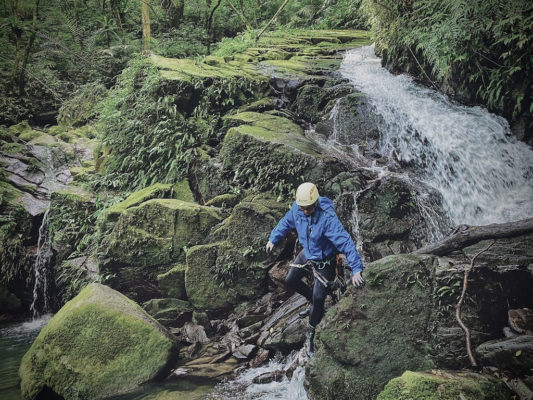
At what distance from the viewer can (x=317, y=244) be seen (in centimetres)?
500

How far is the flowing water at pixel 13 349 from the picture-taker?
5562mm

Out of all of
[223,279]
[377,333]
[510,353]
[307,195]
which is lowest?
[223,279]

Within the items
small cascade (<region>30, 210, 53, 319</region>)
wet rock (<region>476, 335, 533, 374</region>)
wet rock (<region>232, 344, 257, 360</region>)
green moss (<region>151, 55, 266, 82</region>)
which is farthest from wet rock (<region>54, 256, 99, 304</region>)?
wet rock (<region>476, 335, 533, 374</region>)

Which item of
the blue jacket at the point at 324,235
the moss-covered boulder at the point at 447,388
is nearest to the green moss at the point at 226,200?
the blue jacket at the point at 324,235

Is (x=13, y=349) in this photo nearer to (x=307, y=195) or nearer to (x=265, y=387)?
(x=265, y=387)

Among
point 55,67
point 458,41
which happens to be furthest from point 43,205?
point 458,41

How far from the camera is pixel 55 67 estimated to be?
1666cm

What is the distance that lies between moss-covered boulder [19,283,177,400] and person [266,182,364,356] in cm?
260

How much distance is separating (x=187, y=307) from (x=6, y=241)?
5.68 m

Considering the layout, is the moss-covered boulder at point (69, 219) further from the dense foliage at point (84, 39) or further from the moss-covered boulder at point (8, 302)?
the dense foliage at point (84, 39)

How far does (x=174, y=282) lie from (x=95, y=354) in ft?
6.92

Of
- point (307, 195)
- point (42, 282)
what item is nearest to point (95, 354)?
point (307, 195)

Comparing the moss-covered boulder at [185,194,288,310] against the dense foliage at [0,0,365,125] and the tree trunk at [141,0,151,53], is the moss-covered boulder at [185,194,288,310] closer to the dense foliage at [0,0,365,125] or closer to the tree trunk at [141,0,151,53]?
the dense foliage at [0,0,365,125]

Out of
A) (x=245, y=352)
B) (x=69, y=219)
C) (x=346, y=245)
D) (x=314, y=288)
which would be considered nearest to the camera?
(x=346, y=245)
